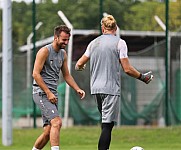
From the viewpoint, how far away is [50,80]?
1124cm

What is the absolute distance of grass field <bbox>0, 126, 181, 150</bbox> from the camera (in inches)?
624

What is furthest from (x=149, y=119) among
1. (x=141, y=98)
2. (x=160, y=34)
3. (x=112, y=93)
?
(x=112, y=93)

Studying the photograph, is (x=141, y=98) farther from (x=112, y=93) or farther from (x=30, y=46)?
(x=112, y=93)

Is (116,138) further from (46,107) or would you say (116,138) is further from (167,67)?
(46,107)

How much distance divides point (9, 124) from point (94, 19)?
6415 mm

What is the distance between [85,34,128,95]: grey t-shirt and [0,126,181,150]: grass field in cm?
437

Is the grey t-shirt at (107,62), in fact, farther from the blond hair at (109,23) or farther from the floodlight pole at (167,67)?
the floodlight pole at (167,67)

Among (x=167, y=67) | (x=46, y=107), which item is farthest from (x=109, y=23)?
(x=167, y=67)

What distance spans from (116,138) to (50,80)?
6.85m

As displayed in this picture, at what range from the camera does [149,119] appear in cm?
2205

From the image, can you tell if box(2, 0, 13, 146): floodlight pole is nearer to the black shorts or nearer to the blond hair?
the black shorts

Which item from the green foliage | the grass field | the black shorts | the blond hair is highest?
the green foliage

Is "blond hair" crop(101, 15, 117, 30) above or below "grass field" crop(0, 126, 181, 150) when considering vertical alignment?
above

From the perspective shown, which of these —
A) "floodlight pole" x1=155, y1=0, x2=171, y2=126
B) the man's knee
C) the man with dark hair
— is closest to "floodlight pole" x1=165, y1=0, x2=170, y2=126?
"floodlight pole" x1=155, y1=0, x2=171, y2=126
